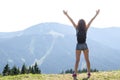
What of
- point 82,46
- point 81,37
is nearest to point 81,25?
point 81,37

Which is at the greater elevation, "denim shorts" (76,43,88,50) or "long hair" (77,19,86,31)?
"long hair" (77,19,86,31)

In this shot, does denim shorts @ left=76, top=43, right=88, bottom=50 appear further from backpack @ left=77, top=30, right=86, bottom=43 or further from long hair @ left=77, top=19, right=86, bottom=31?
long hair @ left=77, top=19, right=86, bottom=31

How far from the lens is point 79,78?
2048 centimetres

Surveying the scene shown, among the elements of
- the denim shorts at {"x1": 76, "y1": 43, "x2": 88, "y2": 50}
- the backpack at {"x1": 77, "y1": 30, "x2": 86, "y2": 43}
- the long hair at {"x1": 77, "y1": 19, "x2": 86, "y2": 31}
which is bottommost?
the denim shorts at {"x1": 76, "y1": 43, "x2": 88, "y2": 50}

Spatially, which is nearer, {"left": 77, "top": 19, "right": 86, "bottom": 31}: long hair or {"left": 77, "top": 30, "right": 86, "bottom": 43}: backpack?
{"left": 77, "top": 30, "right": 86, "bottom": 43}: backpack

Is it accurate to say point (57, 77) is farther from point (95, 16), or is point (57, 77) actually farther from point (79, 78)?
point (95, 16)

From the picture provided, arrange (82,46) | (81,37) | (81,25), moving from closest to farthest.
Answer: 1. (82,46)
2. (81,37)
3. (81,25)

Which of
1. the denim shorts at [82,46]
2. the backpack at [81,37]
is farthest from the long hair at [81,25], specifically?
the denim shorts at [82,46]

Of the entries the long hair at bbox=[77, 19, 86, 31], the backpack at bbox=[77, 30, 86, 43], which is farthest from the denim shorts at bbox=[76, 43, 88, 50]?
the long hair at bbox=[77, 19, 86, 31]

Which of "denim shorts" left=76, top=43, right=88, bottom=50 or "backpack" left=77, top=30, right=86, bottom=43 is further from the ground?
"backpack" left=77, top=30, right=86, bottom=43

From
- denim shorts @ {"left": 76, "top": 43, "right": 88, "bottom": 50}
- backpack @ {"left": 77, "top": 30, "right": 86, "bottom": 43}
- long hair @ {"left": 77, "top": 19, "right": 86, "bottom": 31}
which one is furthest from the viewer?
long hair @ {"left": 77, "top": 19, "right": 86, "bottom": 31}

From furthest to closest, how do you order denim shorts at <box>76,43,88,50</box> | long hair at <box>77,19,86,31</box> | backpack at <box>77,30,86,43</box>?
long hair at <box>77,19,86,31</box> → backpack at <box>77,30,86,43</box> → denim shorts at <box>76,43,88,50</box>

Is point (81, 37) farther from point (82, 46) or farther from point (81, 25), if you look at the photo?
point (81, 25)

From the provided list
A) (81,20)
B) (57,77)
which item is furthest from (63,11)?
(57,77)
